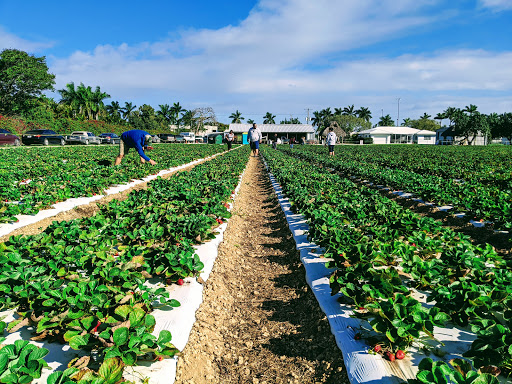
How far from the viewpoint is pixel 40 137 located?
A: 29.5m

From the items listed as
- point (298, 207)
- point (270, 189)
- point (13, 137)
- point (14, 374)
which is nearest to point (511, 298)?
point (14, 374)

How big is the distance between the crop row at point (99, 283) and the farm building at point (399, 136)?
77.6 meters

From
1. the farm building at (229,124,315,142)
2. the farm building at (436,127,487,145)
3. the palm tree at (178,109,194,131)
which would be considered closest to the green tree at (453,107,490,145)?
the farm building at (436,127,487,145)

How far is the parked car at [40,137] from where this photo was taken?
2894 centimetres

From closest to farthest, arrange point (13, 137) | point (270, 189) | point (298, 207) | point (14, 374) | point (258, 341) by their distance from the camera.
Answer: point (14, 374) → point (258, 341) → point (298, 207) → point (270, 189) → point (13, 137)

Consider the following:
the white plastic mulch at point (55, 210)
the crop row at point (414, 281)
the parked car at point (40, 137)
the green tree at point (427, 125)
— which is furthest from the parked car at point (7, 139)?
the green tree at point (427, 125)

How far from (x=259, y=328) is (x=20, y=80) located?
153 feet

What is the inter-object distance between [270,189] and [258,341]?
27.9 ft

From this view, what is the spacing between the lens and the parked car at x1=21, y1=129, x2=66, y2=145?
28.9 m

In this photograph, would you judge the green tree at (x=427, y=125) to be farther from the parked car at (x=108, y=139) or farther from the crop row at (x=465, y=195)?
the crop row at (x=465, y=195)

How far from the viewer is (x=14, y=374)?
6.01ft

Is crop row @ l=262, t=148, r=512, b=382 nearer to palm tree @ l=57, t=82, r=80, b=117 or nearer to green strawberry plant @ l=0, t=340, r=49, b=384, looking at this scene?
→ green strawberry plant @ l=0, t=340, r=49, b=384

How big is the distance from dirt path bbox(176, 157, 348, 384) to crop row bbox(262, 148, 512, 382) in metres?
0.49

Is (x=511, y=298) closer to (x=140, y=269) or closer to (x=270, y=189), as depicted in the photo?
(x=140, y=269)
